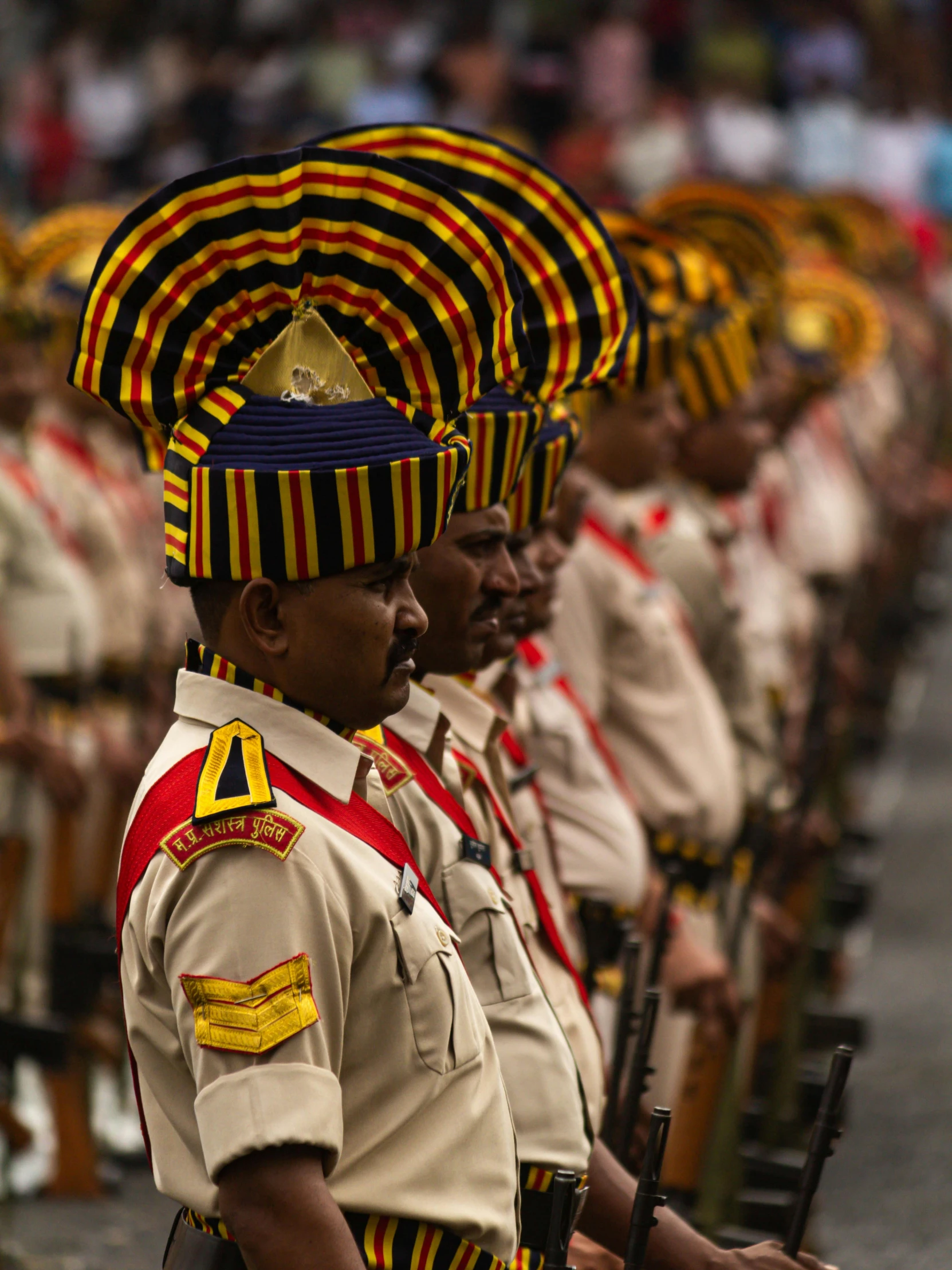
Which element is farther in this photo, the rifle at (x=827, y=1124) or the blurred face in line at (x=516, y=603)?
the blurred face in line at (x=516, y=603)

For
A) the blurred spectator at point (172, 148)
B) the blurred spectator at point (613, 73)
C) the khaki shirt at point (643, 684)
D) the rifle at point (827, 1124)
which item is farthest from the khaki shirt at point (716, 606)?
Answer: the blurred spectator at point (613, 73)

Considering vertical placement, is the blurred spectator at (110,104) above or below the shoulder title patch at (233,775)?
above

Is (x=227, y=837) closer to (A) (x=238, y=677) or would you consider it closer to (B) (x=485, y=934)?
(A) (x=238, y=677)

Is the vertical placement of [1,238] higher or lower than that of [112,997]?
higher

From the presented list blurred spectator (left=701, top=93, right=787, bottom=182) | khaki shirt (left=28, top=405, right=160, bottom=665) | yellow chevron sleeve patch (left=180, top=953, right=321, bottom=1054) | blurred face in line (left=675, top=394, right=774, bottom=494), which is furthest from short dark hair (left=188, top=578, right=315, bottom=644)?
blurred spectator (left=701, top=93, right=787, bottom=182)

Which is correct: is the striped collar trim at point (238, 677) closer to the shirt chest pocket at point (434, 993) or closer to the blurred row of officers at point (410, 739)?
the blurred row of officers at point (410, 739)

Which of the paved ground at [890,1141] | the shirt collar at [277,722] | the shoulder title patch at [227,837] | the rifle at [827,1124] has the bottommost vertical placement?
the paved ground at [890,1141]

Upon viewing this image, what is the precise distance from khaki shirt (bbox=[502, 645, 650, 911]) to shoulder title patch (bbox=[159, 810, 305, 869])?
1581 mm

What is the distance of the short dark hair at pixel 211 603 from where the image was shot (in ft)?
7.15

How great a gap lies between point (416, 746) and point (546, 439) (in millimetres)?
797

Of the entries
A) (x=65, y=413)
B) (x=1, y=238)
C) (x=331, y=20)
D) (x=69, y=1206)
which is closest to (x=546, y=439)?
(x=69, y=1206)

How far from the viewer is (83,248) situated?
295 inches

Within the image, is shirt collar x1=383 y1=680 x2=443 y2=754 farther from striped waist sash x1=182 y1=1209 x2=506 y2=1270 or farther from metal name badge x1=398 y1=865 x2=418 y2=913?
striped waist sash x1=182 y1=1209 x2=506 y2=1270

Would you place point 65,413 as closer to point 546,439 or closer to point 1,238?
point 1,238
